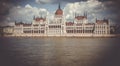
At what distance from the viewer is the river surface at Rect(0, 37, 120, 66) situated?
6.40m

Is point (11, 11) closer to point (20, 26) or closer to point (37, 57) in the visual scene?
point (20, 26)

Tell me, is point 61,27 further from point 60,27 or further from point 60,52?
point 60,52

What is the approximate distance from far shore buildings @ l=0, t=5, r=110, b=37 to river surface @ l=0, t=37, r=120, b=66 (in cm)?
14

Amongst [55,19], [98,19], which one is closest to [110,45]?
[98,19]

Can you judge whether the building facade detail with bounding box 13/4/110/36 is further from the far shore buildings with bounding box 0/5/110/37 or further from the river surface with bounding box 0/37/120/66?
the river surface with bounding box 0/37/120/66

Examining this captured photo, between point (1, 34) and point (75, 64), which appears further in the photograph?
point (1, 34)

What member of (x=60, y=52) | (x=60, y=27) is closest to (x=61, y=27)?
(x=60, y=27)

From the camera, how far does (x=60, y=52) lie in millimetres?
6547

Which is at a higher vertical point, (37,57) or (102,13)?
(102,13)

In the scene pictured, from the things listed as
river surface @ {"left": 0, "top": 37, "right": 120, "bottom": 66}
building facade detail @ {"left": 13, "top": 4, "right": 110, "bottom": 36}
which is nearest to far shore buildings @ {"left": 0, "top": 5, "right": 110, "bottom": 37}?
building facade detail @ {"left": 13, "top": 4, "right": 110, "bottom": 36}

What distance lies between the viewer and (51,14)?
6.70 metres

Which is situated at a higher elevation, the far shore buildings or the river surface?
the far shore buildings

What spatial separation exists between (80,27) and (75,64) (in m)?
0.89

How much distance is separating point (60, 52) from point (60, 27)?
56 centimetres
